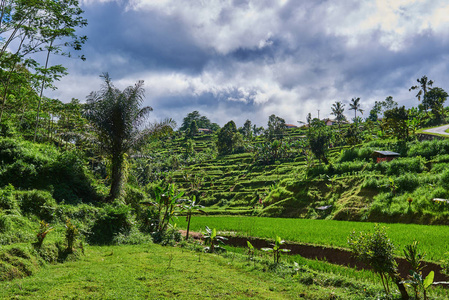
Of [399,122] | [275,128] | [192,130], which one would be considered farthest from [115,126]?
[192,130]

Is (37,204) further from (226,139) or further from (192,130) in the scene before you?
(192,130)

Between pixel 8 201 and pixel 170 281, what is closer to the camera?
pixel 170 281

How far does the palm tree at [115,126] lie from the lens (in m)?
14.6

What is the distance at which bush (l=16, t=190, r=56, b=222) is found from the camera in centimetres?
930

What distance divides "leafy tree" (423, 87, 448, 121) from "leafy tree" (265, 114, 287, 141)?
121 ft

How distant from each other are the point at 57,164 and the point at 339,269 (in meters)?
12.7

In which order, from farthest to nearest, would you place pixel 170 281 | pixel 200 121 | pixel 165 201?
pixel 200 121
pixel 165 201
pixel 170 281

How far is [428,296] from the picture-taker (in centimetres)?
588

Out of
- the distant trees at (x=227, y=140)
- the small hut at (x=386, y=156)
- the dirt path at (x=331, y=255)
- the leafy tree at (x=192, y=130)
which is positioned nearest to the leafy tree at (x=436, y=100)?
the small hut at (x=386, y=156)

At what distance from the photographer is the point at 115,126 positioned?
14.8 metres

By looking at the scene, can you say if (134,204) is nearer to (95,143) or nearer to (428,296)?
(95,143)

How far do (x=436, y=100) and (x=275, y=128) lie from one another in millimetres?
40981

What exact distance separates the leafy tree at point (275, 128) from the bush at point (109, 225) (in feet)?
230

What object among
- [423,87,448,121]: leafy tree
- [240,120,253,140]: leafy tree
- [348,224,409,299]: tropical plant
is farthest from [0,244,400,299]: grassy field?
[240,120,253,140]: leafy tree
